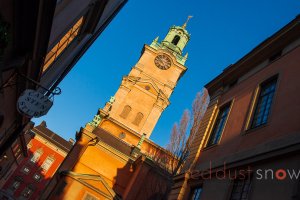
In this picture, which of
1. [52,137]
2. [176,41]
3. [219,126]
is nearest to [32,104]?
[219,126]

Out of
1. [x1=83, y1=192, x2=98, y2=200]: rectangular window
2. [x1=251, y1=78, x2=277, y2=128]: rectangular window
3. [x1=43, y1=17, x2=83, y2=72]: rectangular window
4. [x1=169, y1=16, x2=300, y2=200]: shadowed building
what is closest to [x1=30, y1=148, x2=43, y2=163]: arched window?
[x1=83, y1=192, x2=98, y2=200]: rectangular window

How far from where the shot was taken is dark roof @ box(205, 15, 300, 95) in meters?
11.5

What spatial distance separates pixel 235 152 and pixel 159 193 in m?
18.6

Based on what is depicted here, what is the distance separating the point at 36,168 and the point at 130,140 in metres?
28.2

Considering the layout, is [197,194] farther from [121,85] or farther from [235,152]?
[121,85]

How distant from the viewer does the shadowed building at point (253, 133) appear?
8258mm

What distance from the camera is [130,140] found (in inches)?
1516

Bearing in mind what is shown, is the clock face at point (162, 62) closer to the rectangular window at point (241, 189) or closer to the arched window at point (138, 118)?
the arched window at point (138, 118)

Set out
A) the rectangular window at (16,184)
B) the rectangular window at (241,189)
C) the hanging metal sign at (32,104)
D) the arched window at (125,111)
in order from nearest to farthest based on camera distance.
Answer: the hanging metal sign at (32,104) → the rectangular window at (241,189) → the arched window at (125,111) → the rectangular window at (16,184)

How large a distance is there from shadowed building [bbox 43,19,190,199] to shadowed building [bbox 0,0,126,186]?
11.6 m

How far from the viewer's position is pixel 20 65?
9492 millimetres

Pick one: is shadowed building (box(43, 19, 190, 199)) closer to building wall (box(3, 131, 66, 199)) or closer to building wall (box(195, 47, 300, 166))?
building wall (box(195, 47, 300, 166))

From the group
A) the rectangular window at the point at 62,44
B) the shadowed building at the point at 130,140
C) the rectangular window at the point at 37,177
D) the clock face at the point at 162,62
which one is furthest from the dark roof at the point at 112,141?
the rectangular window at the point at 37,177

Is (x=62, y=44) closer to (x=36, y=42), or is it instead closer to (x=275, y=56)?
(x=36, y=42)
